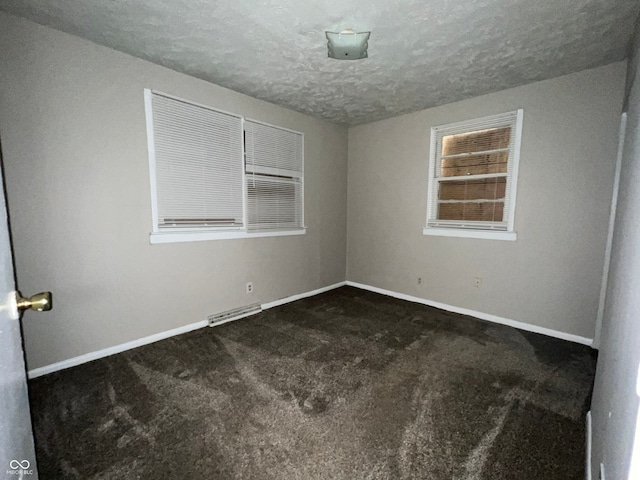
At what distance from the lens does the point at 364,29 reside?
6.31ft

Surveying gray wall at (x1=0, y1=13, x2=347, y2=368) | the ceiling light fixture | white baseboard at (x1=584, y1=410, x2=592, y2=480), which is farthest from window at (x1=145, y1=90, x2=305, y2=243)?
white baseboard at (x1=584, y1=410, x2=592, y2=480)

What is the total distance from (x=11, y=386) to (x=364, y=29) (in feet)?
8.09

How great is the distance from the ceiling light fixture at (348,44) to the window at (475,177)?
5.77 feet

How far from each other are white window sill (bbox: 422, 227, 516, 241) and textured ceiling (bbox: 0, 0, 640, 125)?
152cm

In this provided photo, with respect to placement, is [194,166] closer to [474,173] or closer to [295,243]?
[295,243]

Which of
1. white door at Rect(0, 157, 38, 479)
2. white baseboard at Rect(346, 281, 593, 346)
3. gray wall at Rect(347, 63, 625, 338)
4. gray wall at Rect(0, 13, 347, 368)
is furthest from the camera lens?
white baseboard at Rect(346, 281, 593, 346)

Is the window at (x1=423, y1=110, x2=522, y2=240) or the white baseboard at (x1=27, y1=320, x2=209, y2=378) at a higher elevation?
the window at (x1=423, y1=110, x2=522, y2=240)

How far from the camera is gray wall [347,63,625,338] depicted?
2459mm

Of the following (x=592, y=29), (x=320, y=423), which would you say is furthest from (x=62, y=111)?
(x=592, y=29)

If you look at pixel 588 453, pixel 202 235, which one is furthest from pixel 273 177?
pixel 588 453

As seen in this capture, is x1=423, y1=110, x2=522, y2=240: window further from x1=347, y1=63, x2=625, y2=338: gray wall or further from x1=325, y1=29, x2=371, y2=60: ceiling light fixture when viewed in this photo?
x1=325, y1=29, x2=371, y2=60: ceiling light fixture

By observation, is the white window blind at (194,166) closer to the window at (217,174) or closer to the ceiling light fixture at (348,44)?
the window at (217,174)

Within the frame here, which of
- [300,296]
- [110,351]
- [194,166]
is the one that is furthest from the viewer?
[300,296]

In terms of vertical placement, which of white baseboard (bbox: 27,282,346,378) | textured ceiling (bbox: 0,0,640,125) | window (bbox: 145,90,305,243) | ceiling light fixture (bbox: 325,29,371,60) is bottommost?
white baseboard (bbox: 27,282,346,378)
